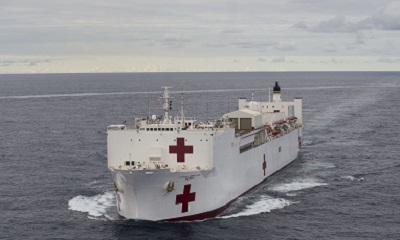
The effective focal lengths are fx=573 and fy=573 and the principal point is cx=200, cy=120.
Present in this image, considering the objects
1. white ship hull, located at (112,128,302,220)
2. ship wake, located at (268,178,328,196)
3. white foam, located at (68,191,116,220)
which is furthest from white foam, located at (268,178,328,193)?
white foam, located at (68,191,116,220)

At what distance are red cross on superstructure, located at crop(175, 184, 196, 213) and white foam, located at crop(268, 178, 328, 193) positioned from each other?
11.5 meters

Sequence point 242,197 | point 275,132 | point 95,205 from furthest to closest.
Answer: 1. point 275,132
2. point 242,197
3. point 95,205

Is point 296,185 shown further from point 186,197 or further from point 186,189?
point 186,189

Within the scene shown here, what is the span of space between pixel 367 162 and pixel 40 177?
28.6 m

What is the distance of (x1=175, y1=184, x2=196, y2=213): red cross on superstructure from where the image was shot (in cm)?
3256

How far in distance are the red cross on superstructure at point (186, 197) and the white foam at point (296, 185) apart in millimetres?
11470

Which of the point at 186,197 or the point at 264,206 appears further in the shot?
the point at 264,206

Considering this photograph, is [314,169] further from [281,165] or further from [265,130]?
[265,130]

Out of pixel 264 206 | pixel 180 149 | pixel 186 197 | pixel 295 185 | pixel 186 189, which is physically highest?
pixel 180 149

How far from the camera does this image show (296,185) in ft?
146

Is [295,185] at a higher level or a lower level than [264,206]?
higher

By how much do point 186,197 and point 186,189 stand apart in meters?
0.53

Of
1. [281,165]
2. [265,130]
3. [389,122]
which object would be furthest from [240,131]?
[389,122]

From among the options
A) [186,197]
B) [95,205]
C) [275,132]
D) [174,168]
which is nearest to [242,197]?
[186,197]
